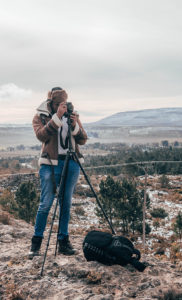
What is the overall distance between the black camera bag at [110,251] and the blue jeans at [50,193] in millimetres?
512

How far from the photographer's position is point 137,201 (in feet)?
73.1

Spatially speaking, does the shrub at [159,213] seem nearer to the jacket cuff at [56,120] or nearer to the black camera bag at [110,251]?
the black camera bag at [110,251]

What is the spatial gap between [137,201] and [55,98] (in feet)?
65.9

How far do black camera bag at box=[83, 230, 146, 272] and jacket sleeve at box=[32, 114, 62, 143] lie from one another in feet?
4.81

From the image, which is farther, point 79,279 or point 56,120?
point 56,120

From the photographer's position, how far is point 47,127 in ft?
10.6

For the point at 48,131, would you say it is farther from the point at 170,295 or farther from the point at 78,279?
the point at 170,295

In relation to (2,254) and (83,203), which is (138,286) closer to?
(2,254)

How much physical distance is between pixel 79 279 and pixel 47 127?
6.16ft

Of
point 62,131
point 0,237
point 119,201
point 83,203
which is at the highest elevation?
point 62,131

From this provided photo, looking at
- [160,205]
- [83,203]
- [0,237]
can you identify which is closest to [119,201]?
[160,205]

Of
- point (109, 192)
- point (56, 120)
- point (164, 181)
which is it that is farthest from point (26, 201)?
point (56, 120)

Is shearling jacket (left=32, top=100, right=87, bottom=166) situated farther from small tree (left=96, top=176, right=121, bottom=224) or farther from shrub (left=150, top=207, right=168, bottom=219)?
shrub (left=150, top=207, right=168, bottom=219)

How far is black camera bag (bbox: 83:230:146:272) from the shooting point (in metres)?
3.08
